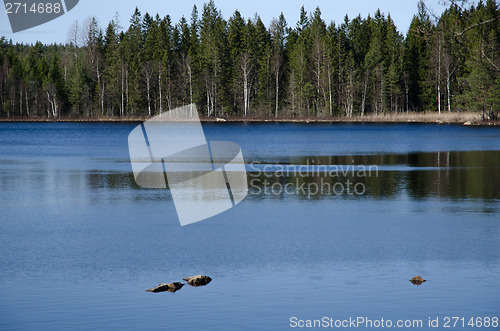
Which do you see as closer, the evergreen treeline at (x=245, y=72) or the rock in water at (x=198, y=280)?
the rock in water at (x=198, y=280)

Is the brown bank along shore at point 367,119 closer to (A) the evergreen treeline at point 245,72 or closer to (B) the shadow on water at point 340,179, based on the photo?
(A) the evergreen treeline at point 245,72

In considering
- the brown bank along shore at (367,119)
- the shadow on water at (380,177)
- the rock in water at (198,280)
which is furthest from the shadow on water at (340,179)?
the brown bank along shore at (367,119)

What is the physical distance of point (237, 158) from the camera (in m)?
34.8

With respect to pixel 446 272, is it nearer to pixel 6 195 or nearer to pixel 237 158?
pixel 6 195

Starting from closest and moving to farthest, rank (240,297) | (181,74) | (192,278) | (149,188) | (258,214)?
(240,297), (192,278), (258,214), (149,188), (181,74)

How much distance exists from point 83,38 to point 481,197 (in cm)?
9765

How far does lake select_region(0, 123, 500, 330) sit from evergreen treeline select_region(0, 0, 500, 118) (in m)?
76.7

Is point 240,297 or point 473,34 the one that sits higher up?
point 473,34

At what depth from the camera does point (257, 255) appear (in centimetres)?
1268

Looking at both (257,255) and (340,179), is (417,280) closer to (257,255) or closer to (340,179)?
(257,255)

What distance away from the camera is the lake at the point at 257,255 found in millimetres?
9492

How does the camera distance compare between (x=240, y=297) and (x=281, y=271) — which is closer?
(x=240, y=297)

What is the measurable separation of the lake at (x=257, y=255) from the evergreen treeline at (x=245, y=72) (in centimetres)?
7667

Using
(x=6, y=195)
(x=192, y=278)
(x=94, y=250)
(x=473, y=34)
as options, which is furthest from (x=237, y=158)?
(x=473, y=34)
